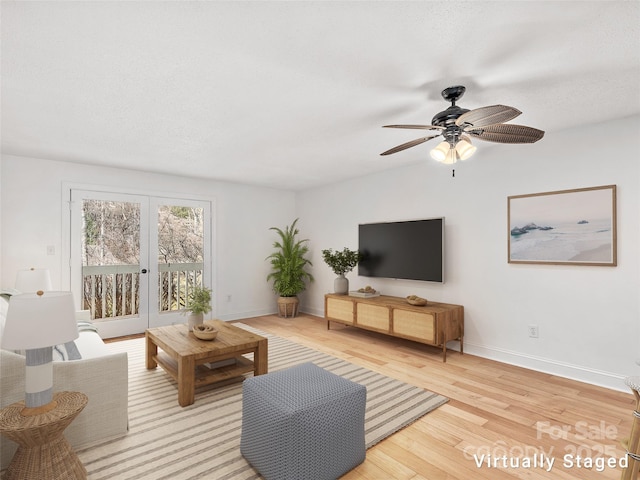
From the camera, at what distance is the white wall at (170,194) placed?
12.8 ft

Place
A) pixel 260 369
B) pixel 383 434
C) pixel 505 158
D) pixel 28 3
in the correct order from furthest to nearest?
1. pixel 505 158
2. pixel 260 369
3. pixel 383 434
4. pixel 28 3

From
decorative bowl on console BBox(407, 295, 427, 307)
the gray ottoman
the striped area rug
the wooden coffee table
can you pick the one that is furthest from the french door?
the gray ottoman

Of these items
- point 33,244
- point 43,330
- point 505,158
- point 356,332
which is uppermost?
point 505,158

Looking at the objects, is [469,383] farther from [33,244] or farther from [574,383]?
[33,244]

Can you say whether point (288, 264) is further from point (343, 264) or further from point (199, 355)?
point (199, 355)

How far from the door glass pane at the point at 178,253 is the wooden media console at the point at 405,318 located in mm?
2435

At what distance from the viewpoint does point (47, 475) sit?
1533 mm

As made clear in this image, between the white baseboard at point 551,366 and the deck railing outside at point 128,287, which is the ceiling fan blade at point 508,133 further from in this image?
the deck railing outside at point 128,287

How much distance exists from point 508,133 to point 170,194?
4586mm

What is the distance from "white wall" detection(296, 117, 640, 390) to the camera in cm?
284

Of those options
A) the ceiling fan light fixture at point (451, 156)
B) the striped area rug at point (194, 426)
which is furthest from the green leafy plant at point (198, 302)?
the ceiling fan light fixture at point (451, 156)

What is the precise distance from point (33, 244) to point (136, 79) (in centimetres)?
318

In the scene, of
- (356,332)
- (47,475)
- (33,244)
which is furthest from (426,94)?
(33,244)

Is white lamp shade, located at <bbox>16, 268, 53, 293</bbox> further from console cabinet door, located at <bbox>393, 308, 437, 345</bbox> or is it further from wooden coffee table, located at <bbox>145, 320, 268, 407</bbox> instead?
console cabinet door, located at <bbox>393, 308, 437, 345</bbox>
